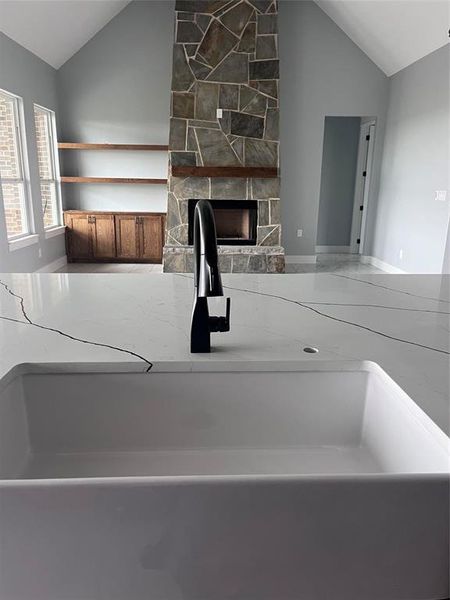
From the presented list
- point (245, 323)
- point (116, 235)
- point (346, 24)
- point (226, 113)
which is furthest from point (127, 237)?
point (245, 323)

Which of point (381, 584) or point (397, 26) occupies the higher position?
point (397, 26)

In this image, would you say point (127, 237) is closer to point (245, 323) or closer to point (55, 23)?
point (55, 23)

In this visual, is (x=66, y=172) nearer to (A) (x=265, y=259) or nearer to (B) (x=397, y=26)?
(A) (x=265, y=259)

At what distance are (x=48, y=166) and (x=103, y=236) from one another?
48.3 inches

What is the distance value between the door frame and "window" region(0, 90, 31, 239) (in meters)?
4.91

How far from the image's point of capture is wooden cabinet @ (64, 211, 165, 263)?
6.29 metres

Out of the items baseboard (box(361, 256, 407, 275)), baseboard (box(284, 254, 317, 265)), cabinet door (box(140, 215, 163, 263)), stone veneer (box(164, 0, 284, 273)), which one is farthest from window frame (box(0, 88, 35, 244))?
baseboard (box(361, 256, 407, 275))

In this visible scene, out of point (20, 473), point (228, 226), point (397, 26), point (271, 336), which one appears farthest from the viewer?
point (228, 226)

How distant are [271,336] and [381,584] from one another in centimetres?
54

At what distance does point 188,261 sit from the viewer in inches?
223

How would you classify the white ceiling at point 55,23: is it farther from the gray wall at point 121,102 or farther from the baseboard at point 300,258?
the baseboard at point 300,258

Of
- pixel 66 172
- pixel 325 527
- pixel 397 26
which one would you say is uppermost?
pixel 397 26

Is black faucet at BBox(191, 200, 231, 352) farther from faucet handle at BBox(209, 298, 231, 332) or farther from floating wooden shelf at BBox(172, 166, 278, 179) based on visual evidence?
floating wooden shelf at BBox(172, 166, 278, 179)

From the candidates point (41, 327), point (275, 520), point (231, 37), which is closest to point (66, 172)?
point (231, 37)
